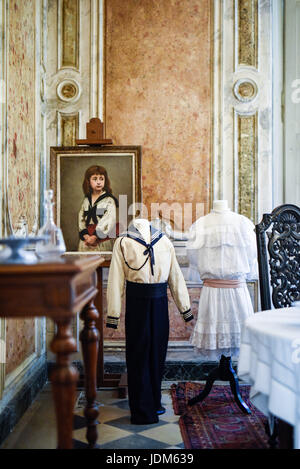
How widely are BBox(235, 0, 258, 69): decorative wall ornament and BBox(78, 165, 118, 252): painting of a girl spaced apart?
1948mm

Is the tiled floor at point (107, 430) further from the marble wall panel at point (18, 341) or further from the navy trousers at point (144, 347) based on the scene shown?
the marble wall panel at point (18, 341)

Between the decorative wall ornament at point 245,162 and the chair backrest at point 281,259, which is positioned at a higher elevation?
the decorative wall ornament at point 245,162

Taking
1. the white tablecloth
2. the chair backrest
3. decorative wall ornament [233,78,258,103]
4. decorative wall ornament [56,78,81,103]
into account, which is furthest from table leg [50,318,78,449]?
decorative wall ornament [233,78,258,103]

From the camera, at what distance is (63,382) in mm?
1798

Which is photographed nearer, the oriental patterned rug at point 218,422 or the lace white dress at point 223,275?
the oriental patterned rug at point 218,422

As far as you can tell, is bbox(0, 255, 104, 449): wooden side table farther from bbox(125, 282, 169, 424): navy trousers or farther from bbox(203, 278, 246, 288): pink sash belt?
bbox(203, 278, 246, 288): pink sash belt

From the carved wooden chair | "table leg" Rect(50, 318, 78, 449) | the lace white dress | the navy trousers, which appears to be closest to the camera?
"table leg" Rect(50, 318, 78, 449)

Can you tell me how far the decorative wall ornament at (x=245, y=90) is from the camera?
4.82 m

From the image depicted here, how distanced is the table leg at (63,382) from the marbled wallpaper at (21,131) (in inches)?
68.3

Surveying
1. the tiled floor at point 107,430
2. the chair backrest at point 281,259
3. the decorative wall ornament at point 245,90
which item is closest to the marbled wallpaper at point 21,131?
the tiled floor at point 107,430

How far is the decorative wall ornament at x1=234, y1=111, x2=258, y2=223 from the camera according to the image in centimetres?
482

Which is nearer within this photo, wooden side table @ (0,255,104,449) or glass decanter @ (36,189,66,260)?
wooden side table @ (0,255,104,449)

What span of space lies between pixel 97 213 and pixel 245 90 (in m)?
2.02

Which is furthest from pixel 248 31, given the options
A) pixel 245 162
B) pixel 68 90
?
pixel 68 90
